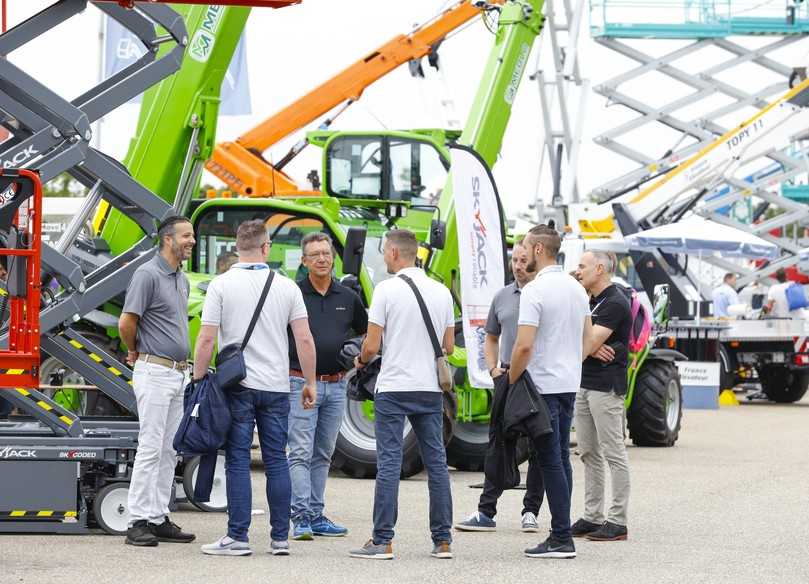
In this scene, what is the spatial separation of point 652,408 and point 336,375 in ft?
25.4

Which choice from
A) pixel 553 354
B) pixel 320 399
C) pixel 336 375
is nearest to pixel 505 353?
pixel 553 354

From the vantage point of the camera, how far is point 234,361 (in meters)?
9.05

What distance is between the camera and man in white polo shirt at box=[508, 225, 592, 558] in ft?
30.9

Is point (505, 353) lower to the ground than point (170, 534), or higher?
higher

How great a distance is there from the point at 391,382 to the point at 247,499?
1.04 m

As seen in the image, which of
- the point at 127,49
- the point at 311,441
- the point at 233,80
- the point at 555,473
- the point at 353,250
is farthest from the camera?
the point at 233,80

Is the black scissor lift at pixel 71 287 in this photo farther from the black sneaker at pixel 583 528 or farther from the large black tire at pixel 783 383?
the large black tire at pixel 783 383

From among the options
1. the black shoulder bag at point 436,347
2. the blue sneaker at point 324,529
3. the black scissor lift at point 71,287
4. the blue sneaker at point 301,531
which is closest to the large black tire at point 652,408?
the black scissor lift at point 71,287

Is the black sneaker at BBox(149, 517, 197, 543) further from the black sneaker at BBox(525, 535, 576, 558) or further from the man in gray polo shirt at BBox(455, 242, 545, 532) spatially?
the black sneaker at BBox(525, 535, 576, 558)

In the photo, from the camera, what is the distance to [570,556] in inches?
371

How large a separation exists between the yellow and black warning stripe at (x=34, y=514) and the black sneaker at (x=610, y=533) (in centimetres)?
323

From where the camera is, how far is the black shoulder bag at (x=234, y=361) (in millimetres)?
9016

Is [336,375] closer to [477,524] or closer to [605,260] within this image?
[477,524]

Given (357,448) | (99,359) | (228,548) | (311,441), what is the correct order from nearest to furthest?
1. (228,548)
2. (311,441)
3. (99,359)
4. (357,448)
